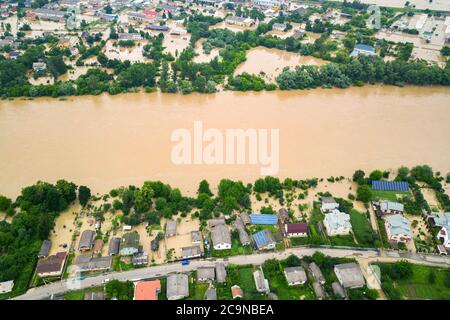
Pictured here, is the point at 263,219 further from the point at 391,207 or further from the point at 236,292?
the point at 391,207

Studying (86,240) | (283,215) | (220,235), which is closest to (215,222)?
(220,235)

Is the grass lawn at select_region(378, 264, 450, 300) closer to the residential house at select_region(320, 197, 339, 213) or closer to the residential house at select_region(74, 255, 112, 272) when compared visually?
the residential house at select_region(320, 197, 339, 213)

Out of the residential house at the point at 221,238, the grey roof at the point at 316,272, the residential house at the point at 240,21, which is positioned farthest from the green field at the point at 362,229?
the residential house at the point at 240,21

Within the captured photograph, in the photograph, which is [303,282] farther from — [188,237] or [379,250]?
[188,237]

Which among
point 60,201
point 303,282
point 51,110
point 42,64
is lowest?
point 303,282

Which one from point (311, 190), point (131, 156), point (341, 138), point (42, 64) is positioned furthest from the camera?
point (42, 64)

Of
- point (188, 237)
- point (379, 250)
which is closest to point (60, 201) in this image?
point (188, 237)

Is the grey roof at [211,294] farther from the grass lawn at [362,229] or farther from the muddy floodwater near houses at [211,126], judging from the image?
the grass lawn at [362,229]
